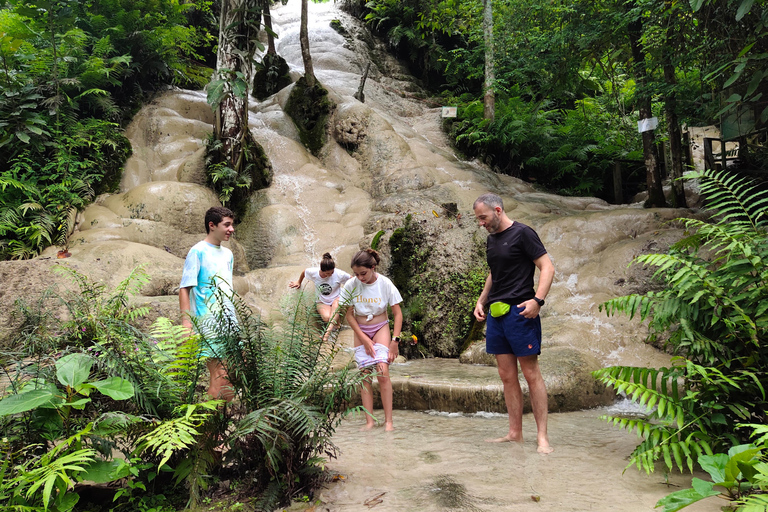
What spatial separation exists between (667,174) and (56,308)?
1618 centimetres

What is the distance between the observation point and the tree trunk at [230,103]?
11.2 m

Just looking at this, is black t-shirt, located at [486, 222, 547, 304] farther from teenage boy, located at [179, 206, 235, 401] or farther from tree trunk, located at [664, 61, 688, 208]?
tree trunk, located at [664, 61, 688, 208]

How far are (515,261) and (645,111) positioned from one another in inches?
314

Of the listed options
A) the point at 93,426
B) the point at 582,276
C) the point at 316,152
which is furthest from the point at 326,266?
the point at 316,152

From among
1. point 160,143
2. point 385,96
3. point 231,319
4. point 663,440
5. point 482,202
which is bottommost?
point 663,440

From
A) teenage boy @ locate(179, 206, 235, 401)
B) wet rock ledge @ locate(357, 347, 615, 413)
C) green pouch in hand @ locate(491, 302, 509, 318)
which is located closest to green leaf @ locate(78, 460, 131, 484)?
teenage boy @ locate(179, 206, 235, 401)

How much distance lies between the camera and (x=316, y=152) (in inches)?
553

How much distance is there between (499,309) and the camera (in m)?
3.80

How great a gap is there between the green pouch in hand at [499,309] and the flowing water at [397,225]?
3.38 ft

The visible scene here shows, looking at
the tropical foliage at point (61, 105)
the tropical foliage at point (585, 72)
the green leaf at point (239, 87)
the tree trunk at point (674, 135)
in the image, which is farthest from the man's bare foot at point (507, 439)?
the green leaf at point (239, 87)

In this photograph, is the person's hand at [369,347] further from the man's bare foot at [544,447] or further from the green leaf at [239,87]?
the green leaf at [239,87]

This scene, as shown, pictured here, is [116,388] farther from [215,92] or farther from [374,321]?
[215,92]

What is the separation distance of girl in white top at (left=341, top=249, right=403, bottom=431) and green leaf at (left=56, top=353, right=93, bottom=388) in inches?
86.4

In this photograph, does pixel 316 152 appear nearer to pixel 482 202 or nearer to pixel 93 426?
pixel 482 202
